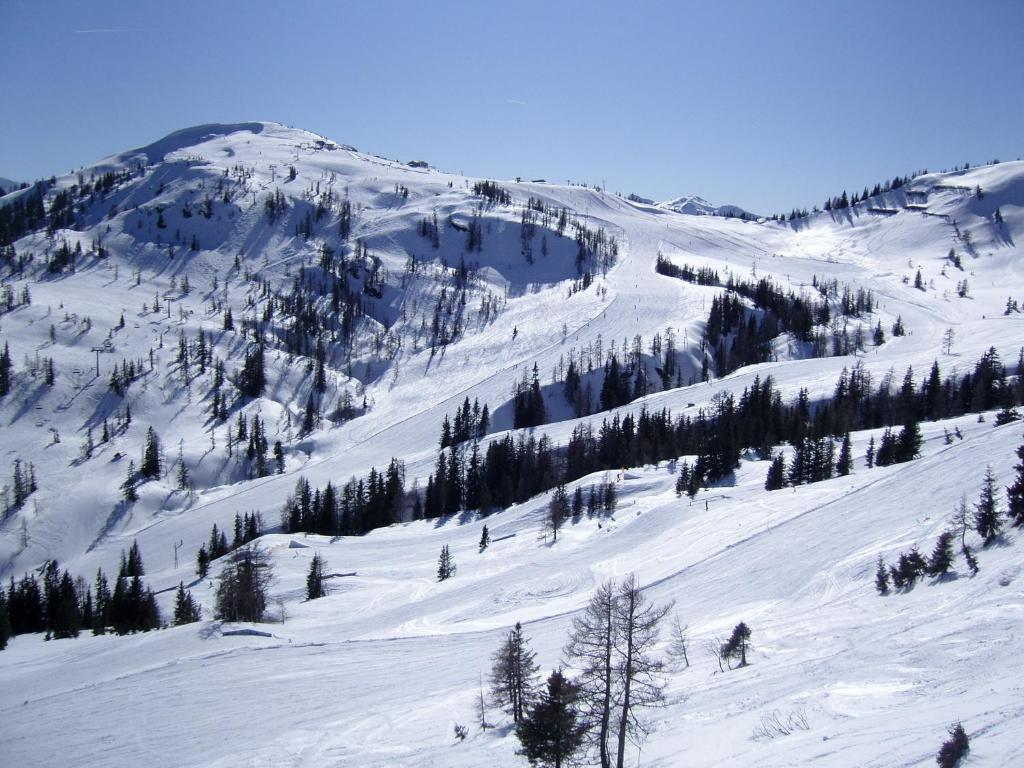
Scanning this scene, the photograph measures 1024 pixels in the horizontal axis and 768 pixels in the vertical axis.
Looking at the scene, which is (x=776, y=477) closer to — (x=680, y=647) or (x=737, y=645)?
(x=680, y=647)

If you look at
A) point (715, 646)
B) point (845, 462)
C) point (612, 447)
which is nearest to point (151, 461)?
point (612, 447)

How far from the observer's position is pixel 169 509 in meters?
127

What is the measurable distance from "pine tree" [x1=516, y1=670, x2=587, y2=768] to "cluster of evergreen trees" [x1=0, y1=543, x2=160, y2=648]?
154 ft

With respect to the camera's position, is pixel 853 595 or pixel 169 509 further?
pixel 169 509

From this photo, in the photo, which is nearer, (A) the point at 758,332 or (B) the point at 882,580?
(B) the point at 882,580

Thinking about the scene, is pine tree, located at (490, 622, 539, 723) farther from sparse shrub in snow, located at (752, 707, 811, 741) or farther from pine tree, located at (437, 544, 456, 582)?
pine tree, located at (437, 544, 456, 582)

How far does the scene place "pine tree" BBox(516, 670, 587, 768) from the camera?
2098 cm

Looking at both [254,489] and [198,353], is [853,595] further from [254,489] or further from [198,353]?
[198,353]

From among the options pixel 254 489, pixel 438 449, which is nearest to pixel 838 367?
pixel 438 449

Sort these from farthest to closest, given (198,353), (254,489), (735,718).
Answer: (198,353) < (254,489) < (735,718)

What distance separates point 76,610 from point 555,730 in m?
63.2

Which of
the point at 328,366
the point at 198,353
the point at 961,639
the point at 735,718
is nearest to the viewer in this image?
the point at 735,718

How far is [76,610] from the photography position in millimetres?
63781

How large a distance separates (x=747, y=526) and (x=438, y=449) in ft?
282
